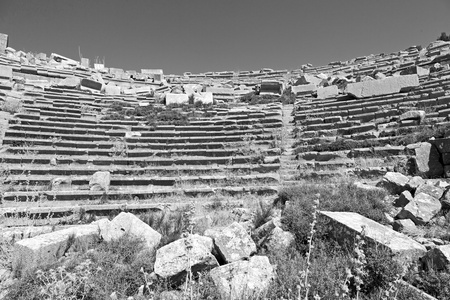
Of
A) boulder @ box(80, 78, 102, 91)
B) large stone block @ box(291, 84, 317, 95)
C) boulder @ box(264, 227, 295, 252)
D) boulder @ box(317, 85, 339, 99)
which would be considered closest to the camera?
boulder @ box(264, 227, 295, 252)

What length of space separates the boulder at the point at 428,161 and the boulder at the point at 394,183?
103 cm

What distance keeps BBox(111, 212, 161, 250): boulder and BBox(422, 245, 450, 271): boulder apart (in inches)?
155

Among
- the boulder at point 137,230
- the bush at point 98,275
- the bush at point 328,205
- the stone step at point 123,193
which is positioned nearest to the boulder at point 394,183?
the bush at point 328,205

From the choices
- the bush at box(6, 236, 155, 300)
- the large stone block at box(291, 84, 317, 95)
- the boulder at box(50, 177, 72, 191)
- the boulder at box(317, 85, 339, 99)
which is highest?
the large stone block at box(291, 84, 317, 95)

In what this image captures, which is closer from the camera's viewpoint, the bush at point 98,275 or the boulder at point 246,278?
the bush at point 98,275

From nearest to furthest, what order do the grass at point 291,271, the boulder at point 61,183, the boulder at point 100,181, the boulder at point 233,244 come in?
1. the grass at point 291,271
2. the boulder at point 233,244
3. the boulder at point 100,181
4. the boulder at point 61,183

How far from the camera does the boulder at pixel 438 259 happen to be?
2758mm

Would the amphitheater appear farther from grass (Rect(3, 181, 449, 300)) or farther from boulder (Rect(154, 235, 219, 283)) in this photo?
boulder (Rect(154, 235, 219, 283))

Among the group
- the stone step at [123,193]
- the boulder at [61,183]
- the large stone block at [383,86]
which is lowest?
the stone step at [123,193]

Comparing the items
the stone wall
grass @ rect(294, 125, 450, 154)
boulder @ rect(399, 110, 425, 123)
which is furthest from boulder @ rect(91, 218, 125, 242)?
boulder @ rect(399, 110, 425, 123)

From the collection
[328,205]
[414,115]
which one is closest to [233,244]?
[328,205]

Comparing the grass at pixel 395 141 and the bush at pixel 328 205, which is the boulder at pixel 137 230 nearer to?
the bush at pixel 328 205

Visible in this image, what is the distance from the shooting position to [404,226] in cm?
405

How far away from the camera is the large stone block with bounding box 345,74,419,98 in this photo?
11758 mm
